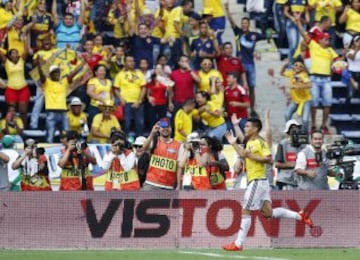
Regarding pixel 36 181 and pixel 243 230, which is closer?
pixel 243 230

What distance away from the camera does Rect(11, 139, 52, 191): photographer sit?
956 inches

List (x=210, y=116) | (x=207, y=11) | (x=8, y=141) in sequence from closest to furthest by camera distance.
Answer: (x=8, y=141)
(x=210, y=116)
(x=207, y=11)

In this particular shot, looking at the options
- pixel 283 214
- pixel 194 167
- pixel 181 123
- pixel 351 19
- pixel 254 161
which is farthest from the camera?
pixel 351 19

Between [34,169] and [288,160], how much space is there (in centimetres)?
400

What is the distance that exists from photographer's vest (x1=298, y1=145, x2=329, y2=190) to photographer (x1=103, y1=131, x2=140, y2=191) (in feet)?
8.38

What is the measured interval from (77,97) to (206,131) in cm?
255

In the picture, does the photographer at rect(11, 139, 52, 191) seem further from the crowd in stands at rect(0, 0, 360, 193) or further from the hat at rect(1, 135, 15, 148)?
the crowd in stands at rect(0, 0, 360, 193)

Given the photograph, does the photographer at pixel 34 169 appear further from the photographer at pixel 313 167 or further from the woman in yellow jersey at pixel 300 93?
the woman in yellow jersey at pixel 300 93

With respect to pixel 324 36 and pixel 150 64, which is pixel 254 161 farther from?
pixel 324 36

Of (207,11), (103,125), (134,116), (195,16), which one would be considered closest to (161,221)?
(103,125)

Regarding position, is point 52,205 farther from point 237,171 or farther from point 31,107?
point 31,107

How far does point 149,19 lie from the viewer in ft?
95.6

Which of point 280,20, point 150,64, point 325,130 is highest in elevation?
point 280,20

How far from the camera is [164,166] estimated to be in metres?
23.7
